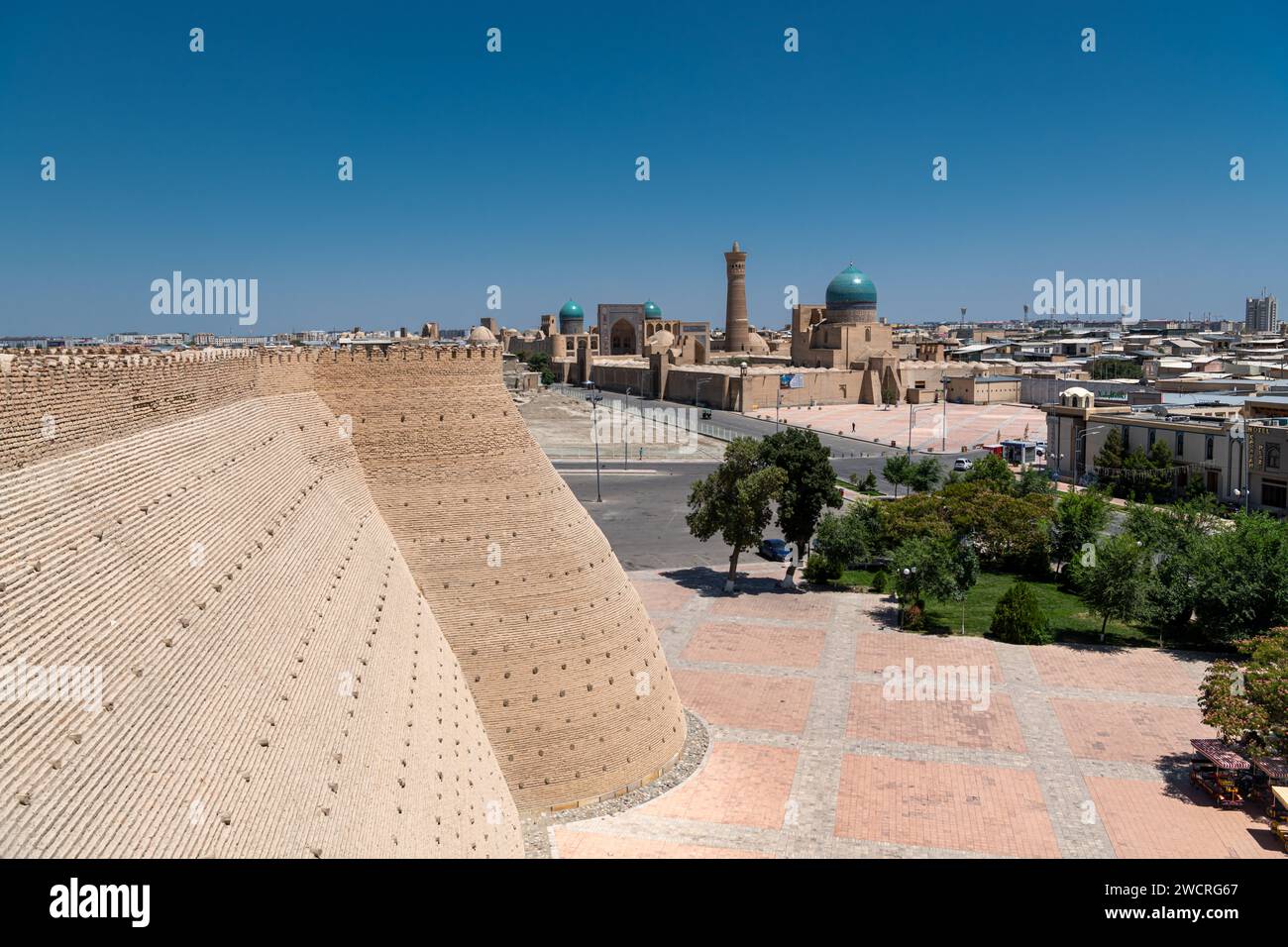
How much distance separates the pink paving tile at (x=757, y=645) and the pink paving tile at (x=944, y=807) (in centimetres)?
575

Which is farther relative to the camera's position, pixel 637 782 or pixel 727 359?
pixel 727 359

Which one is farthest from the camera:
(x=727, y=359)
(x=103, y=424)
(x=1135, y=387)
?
(x=727, y=359)

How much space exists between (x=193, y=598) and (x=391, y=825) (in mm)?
2926

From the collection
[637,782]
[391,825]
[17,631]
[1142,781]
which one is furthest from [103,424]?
[1142,781]

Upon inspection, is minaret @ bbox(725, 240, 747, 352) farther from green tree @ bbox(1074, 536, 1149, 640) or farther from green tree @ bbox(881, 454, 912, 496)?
green tree @ bbox(1074, 536, 1149, 640)

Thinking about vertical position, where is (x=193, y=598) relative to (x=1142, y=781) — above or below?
above

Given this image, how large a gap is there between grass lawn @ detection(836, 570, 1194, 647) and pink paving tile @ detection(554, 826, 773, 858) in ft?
46.0

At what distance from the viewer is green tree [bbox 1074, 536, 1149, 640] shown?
2528 cm

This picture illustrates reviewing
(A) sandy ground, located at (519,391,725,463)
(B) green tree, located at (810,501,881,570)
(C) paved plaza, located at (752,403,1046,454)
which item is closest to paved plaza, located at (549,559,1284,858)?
(B) green tree, located at (810,501,881,570)

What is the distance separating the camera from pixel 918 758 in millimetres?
18422

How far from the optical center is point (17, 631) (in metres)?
7.11

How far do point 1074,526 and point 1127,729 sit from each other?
45.7 feet
